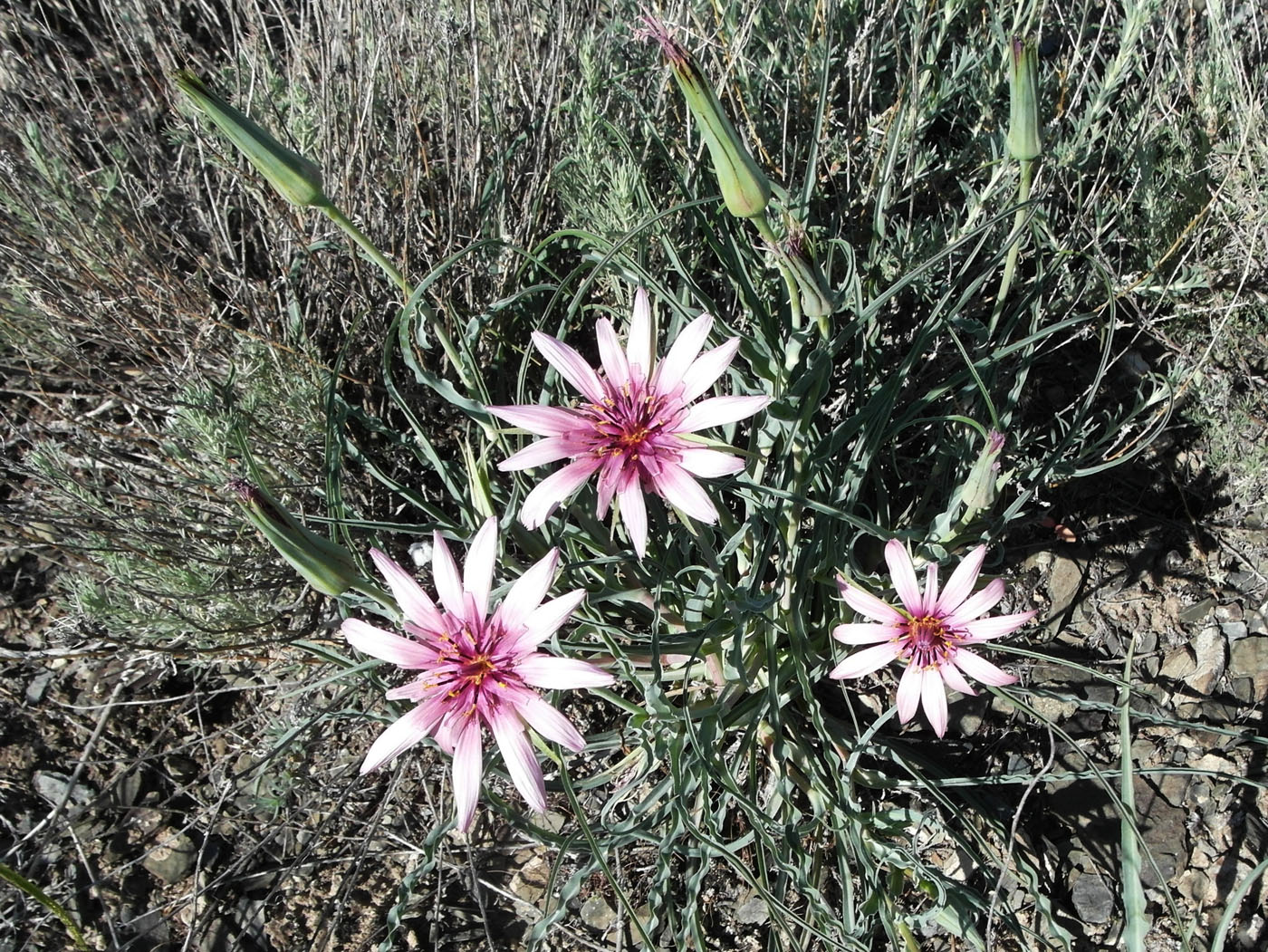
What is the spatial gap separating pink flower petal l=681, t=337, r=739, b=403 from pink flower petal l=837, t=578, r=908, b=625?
20.6 inches

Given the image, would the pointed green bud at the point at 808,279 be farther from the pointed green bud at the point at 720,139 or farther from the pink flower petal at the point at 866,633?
the pink flower petal at the point at 866,633

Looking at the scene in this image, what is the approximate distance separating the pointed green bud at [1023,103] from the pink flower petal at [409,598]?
49.7 inches

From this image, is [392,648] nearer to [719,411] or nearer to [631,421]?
[631,421]

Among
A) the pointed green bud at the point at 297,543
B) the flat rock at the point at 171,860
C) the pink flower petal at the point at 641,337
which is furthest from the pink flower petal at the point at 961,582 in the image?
the flat rock at the point at 171,860

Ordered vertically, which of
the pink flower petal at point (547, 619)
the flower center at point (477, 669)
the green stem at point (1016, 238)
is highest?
the green stem at point (1016, 238)

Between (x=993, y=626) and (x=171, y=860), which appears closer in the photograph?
(x=993, y=626)

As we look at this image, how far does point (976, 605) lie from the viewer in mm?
1868

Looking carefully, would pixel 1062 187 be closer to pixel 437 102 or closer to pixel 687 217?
pixel 687 217

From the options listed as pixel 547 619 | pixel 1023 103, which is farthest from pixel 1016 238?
pixel 547 619

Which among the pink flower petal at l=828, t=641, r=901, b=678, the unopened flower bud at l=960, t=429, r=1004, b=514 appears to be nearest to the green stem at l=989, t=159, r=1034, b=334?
the unopened flower bud at l=960, t=429, r=1004, b=514

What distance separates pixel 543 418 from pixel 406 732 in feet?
1.83

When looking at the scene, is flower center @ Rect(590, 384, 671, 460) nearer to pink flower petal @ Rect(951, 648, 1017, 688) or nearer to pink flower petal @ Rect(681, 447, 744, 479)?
pink flower petal @ Rect(681, 447, 744, 479)

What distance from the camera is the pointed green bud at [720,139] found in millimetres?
1386

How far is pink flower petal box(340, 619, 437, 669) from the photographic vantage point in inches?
64.4
